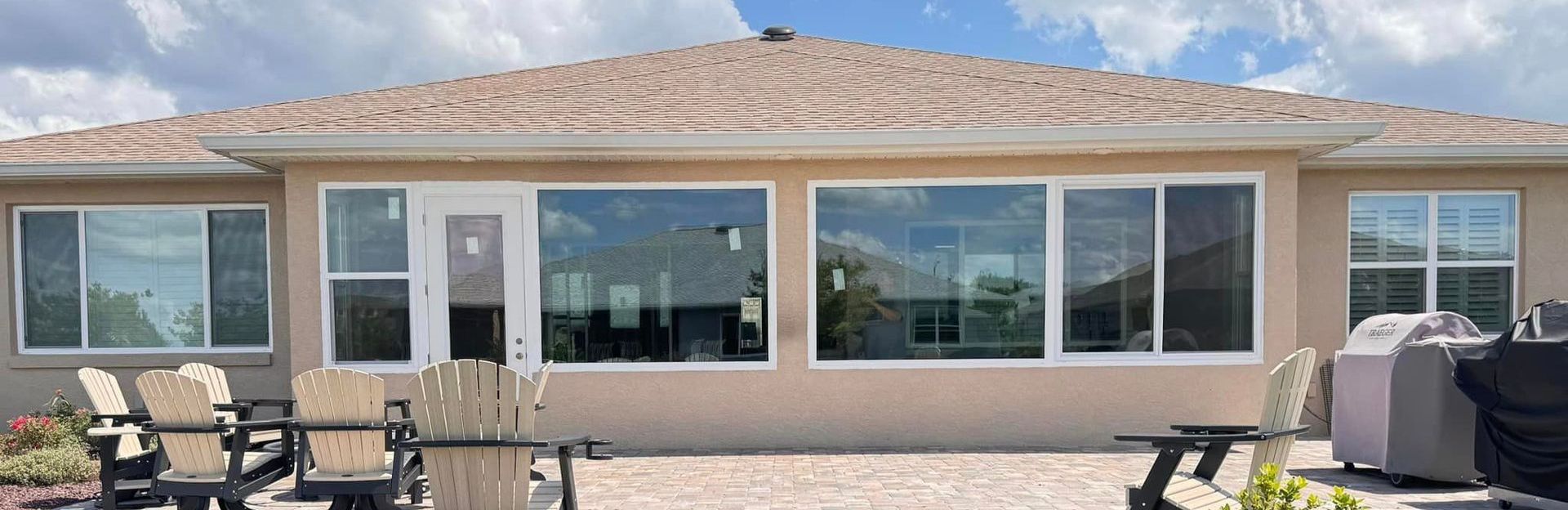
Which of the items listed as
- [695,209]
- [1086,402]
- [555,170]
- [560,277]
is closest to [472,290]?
[560,277]

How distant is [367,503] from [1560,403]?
7.09m

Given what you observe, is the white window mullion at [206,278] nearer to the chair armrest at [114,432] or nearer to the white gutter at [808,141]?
the white gutter at [808,141]

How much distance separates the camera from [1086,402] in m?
7.46

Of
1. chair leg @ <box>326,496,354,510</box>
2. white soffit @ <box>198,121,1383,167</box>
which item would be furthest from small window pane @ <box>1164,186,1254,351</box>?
chair leg @ <box>326,496,354,510</box>

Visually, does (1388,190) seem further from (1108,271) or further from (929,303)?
(929,303)

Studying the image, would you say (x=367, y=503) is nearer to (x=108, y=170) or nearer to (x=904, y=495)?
(x=904, y=495)

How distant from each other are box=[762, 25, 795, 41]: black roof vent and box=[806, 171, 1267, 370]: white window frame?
5.60m

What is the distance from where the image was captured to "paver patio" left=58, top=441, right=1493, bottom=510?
18.1 ft

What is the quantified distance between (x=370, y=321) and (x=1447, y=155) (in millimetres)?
10029

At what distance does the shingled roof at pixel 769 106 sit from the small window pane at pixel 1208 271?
0.77 m

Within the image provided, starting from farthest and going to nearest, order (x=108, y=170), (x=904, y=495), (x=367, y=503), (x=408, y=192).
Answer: (x=108, y=170), (x=408, y=192), (x=904, y=495), (x=367, y=503)

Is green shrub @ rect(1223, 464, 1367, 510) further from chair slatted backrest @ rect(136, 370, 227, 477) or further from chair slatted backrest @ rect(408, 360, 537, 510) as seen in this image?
chair slatted backrest @ rect(136, 370, 227, 477)

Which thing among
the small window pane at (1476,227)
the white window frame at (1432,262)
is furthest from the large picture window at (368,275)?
the small window pane at (1476,227)

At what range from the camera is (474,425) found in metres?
4.38
